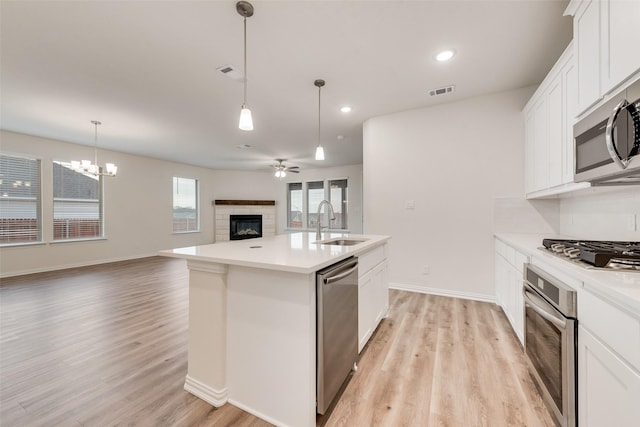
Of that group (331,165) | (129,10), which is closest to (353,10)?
(129,10)

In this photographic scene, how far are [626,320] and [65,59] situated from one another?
4.40m

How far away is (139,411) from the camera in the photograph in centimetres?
154

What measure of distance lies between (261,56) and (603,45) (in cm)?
248

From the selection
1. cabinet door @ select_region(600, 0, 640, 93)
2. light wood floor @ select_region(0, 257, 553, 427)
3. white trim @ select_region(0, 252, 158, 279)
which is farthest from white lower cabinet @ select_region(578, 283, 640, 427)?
white trim @ select_region(0, 252, 158, 279)

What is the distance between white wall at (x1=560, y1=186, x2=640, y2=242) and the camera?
1.80 meters

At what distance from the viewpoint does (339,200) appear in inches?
326

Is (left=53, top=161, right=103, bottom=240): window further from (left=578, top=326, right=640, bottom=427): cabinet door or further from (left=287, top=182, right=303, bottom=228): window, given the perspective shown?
(left=578, top=326, right=640, bottom=427): cabinet door

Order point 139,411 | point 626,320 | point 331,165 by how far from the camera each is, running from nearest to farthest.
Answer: point 626,320
point 139,411
point 331,165

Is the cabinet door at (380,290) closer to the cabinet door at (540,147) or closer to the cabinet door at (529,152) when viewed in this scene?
the cabinet door at (540,147)

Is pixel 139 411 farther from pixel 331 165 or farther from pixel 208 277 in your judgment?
pixel 331 165

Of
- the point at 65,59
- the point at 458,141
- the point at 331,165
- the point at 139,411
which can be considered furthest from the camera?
the point at 331,165

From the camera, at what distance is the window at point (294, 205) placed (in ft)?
29.7

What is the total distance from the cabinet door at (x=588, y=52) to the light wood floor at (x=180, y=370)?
1952mm

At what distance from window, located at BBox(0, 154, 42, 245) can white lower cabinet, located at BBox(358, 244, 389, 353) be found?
21.8ft
